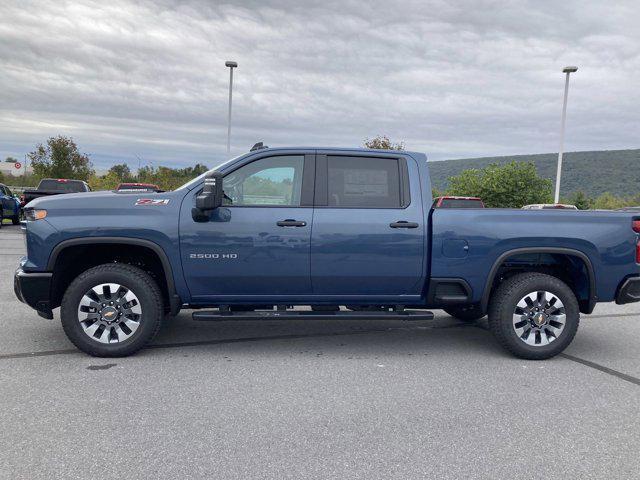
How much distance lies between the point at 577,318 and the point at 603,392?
950 millimetres

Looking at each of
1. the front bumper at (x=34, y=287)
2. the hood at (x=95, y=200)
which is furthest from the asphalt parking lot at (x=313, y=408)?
the hood at (x=95, y=200)

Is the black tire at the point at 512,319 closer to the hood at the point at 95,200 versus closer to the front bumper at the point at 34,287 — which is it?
the hood at the point at 95,200

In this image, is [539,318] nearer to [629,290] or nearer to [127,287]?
[629,290]

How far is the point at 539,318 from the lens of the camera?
16.6 ft

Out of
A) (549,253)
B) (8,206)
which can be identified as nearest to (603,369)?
(549,253)

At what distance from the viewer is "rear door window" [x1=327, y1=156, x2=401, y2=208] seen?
504 centimetres

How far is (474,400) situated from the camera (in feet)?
13.2

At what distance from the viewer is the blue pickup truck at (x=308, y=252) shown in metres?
4.73

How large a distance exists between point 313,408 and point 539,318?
2540 mm

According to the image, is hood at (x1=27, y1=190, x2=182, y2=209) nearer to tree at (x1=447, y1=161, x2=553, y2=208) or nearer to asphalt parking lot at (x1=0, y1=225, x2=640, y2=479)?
asphalt parking lot at (x1=0, y1=225, x2=640, y2=479)

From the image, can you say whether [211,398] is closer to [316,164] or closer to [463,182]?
[316,164]

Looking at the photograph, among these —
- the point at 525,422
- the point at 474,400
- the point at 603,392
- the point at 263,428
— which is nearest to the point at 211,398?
the point at 263,428

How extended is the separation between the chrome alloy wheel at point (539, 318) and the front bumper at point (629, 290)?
0.61m

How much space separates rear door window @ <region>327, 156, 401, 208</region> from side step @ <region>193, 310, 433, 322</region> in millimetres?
1034
